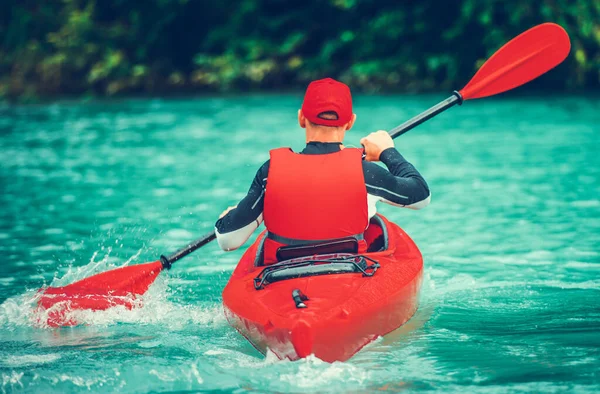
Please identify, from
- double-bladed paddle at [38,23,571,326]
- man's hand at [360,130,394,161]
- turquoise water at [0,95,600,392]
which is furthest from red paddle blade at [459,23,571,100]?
man's hand at [360,130,394,161]

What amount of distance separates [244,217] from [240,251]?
2550 mm

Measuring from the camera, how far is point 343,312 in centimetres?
331

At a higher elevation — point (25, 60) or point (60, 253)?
point (25, 60)

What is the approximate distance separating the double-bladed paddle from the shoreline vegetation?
8.28 m

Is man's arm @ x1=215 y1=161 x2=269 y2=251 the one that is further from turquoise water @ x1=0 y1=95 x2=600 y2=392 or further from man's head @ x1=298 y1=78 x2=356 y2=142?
turquoise water @ x1=0 y1=95 x2=600 y2=392

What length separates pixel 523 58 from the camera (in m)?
4.91

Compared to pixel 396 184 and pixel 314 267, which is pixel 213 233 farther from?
pixel 396 184

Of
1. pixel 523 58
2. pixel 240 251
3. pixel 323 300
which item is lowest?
pixel 323 300

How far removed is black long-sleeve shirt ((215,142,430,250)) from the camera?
3.49 metres

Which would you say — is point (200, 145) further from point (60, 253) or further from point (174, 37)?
point (174, 37)

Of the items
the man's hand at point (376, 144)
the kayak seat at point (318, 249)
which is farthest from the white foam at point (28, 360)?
the man's hand at point (376, 144)

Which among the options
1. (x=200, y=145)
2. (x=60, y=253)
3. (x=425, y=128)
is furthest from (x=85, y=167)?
(x=425, y=128)

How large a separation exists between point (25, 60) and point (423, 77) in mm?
8241

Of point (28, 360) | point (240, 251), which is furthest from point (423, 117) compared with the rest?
point (28, 360)
